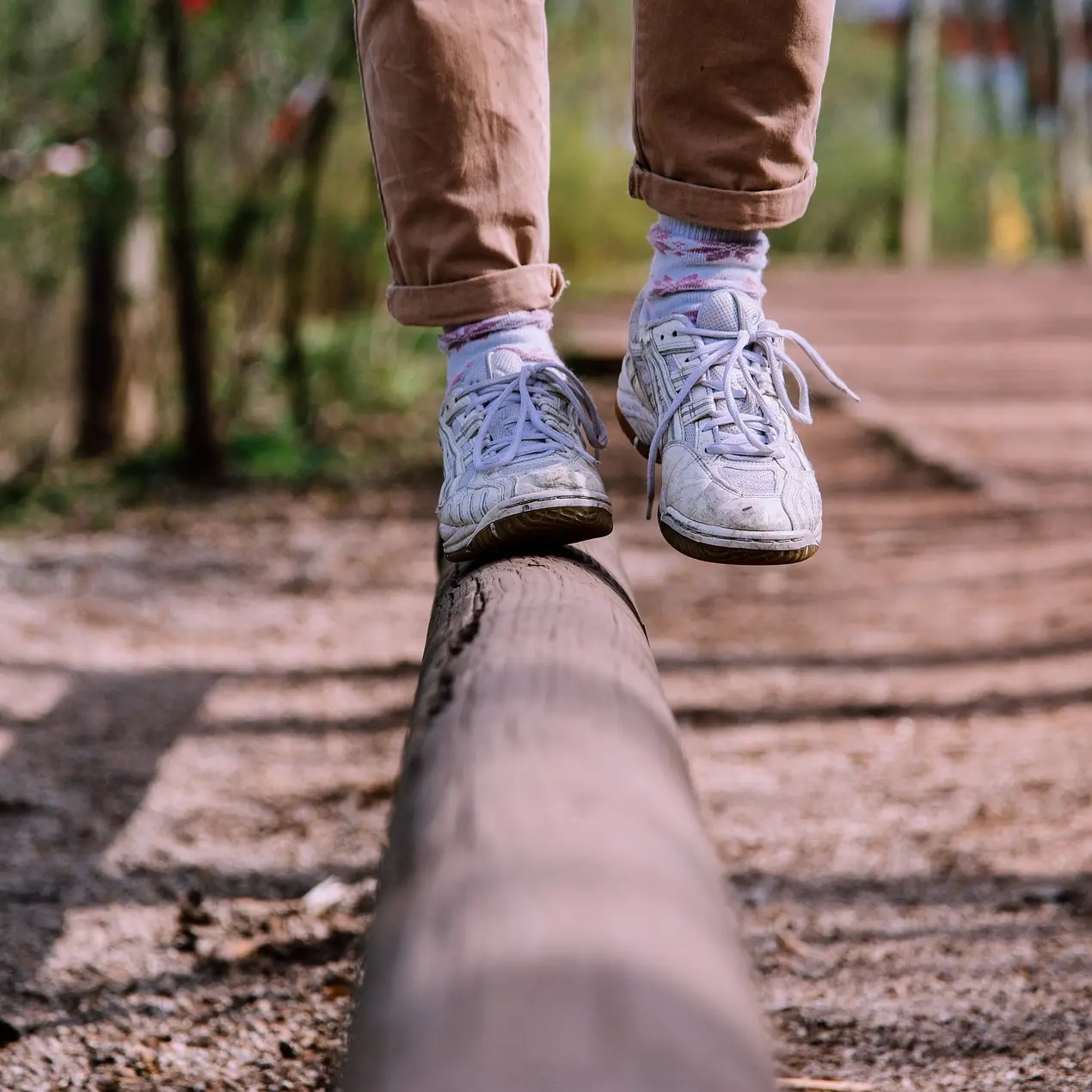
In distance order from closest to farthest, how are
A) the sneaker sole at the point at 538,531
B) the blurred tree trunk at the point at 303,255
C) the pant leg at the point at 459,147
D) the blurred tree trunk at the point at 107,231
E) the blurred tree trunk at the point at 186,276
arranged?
the sneaker sole at the point at 538,531 → the pant leg at the point at 459,147 → the blurred tree trunk at the point at 186,276 → the blurred tree trunk at the point at 107,231 → the blurred tree trunk at the point at 303,255

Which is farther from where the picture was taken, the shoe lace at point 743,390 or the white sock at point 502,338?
the white sock at point 502,338

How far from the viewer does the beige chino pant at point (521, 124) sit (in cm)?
135

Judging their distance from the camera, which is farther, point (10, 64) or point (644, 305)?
point (10, 64)

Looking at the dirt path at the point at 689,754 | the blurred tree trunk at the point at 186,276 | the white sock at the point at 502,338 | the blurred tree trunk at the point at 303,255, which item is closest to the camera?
the white sock at the point at 502,338

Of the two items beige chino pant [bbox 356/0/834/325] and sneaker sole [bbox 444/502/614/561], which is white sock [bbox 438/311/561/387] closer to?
beige chino pant [bbox 356/0/834/325]

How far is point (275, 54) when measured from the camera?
5.06m

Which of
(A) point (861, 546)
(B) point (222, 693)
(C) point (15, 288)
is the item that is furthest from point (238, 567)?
(C) point (15, 288)

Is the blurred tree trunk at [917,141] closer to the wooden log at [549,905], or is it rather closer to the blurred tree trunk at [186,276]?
the blurred tree trunk at [186,276]

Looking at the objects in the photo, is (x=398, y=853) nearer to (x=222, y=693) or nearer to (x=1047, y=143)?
(x=222, y=693)

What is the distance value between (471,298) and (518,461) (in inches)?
8.8

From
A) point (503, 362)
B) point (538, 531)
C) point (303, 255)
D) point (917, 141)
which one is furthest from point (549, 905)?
point (917, 141)

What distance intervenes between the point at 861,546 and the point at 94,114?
11.0 ft

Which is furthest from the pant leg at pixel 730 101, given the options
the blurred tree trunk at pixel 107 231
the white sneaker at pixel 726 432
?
the blurred tree trunk at pixel 107 231

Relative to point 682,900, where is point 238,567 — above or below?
below
